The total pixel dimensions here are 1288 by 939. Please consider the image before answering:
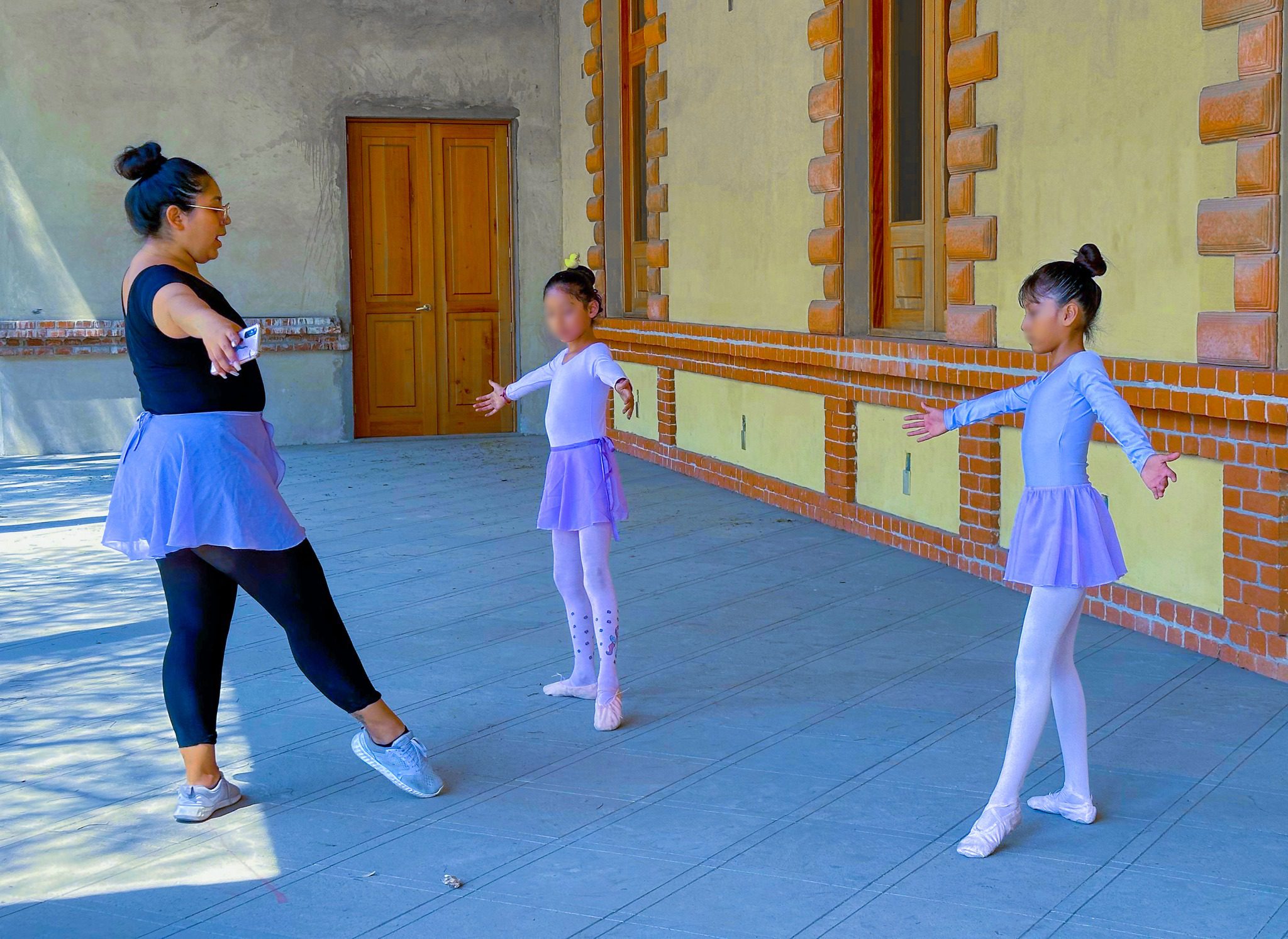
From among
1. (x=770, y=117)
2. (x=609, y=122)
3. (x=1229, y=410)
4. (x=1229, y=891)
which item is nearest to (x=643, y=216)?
(x=609, y=122)

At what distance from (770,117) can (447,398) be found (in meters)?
5.50

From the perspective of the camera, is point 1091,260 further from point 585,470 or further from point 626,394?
point 585,470

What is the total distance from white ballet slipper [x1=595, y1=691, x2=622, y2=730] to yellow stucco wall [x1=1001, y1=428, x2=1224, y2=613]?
1994 mm

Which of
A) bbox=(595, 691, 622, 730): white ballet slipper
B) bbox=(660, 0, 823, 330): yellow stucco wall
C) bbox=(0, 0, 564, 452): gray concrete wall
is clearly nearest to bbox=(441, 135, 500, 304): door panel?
bbox=(0, 0, 564, 452): gray concrete wall

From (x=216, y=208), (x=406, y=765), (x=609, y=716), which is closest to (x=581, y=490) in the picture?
(x=609, y=716)

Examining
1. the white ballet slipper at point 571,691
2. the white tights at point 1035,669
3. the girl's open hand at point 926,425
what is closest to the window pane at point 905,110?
the white ballet slipper at point 571,691

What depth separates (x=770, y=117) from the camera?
373 inches

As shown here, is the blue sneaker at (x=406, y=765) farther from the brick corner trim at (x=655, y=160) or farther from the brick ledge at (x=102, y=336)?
the brick ledge at (x=102, y=336)

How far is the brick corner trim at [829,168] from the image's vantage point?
8430 millimetres

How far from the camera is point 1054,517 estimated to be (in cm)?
373

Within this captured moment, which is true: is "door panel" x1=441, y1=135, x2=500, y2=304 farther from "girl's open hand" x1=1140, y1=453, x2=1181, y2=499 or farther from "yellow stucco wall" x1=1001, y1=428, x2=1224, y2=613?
"girl's open hand" x1=1140, y1=453, x2=1181, y2=499

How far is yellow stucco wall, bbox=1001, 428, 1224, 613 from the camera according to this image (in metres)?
5.56

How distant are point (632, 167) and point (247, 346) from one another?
381 inches

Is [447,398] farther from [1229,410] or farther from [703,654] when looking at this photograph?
[1229,410]
